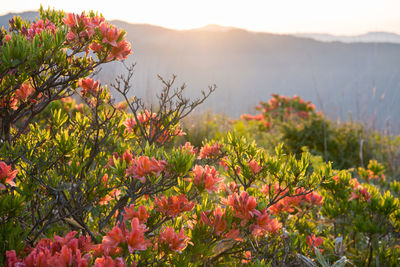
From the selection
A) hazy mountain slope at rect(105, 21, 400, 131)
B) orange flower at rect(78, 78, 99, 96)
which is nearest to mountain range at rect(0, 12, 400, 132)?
hazy mountain slope at rect(105, 21, 400, 131)

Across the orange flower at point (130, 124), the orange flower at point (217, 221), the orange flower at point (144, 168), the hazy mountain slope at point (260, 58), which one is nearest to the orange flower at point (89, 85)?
the orange flower at point (130, 124)

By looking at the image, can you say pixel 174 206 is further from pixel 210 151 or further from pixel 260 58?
pixel 260 58

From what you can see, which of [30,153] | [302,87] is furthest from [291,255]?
[302,87]

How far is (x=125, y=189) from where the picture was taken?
59.4 inches

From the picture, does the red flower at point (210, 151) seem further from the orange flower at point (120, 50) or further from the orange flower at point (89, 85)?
the orange flower at point (89, 85)

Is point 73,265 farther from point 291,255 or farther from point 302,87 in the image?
point 302,87

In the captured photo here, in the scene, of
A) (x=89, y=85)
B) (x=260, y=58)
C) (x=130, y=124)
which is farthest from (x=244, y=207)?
(x=260, y=58)

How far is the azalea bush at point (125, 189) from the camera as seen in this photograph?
1201 mm

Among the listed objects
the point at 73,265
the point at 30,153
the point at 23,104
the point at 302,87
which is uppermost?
the point at 23,104

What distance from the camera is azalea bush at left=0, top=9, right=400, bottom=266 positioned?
1.20m

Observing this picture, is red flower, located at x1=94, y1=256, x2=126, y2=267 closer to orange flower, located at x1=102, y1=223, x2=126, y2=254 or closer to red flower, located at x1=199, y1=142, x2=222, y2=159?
orange flower, located at x1=102, y1=223, x2=126, y2=254

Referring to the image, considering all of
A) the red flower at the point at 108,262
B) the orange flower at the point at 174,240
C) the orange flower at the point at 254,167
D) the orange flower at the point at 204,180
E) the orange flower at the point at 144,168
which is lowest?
the orange flower at the point at 174,240

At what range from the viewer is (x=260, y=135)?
6711mm

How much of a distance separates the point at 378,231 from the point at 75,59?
197 centimetres
